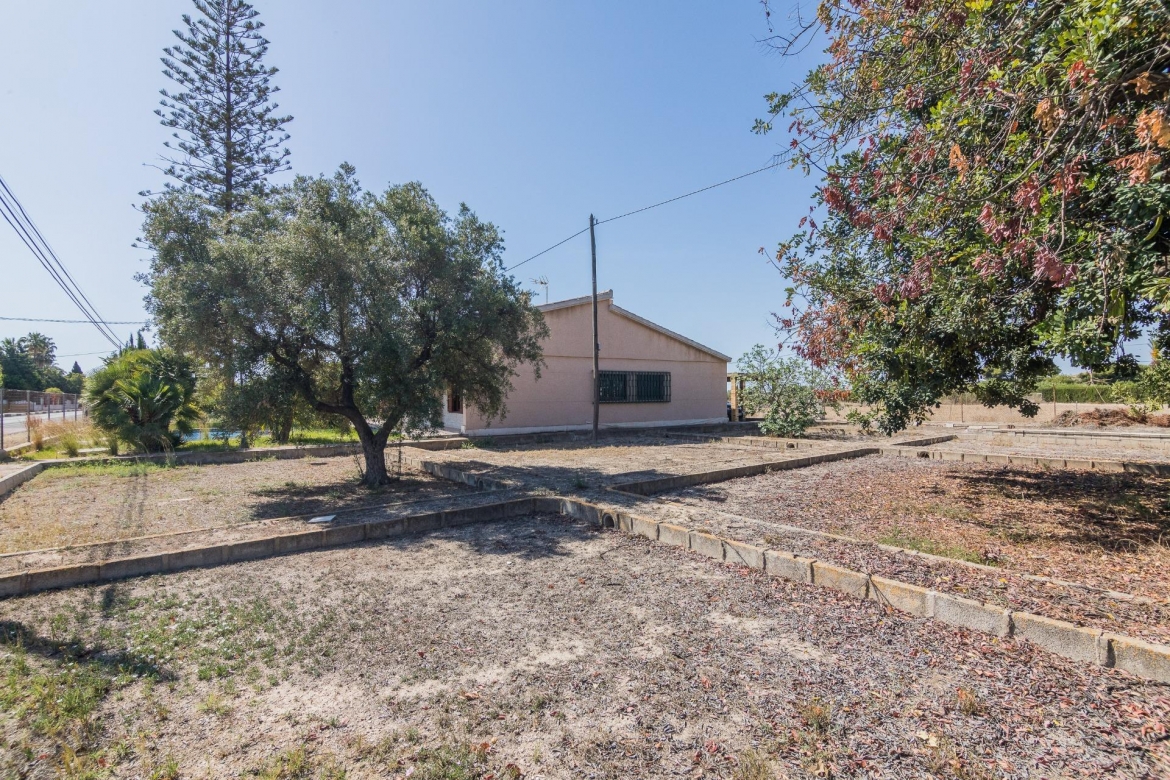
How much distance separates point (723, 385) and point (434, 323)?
14.8m

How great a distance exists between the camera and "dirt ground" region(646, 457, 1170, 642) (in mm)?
3744

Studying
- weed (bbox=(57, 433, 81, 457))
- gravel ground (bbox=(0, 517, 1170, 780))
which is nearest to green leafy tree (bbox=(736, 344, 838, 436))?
gravel ground (bbox=(0, 517, 1170, 780))

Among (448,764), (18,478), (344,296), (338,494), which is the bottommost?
(448,764)

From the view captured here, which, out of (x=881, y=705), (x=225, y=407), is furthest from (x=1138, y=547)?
(x=225, y=407)

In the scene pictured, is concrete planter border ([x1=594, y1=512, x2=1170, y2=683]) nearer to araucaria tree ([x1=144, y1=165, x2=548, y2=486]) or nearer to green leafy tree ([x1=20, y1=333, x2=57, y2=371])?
araucaria tree ([x1=144, y1=165, x2=548, y2=486])

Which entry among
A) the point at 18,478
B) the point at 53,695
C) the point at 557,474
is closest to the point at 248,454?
the point at 18,478

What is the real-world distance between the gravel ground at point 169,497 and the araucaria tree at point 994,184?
6080 mm

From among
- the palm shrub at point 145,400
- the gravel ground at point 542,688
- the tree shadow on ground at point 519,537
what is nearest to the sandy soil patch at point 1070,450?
the tree shadow on ground at point 519,537

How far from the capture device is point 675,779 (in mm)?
2184

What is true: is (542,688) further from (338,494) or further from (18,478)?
(18,478)

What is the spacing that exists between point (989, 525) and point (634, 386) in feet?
42.2

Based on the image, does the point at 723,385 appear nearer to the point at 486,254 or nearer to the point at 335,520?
the point at 486,254

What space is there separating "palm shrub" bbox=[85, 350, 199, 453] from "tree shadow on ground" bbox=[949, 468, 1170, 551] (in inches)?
589

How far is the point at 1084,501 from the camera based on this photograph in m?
6.77
